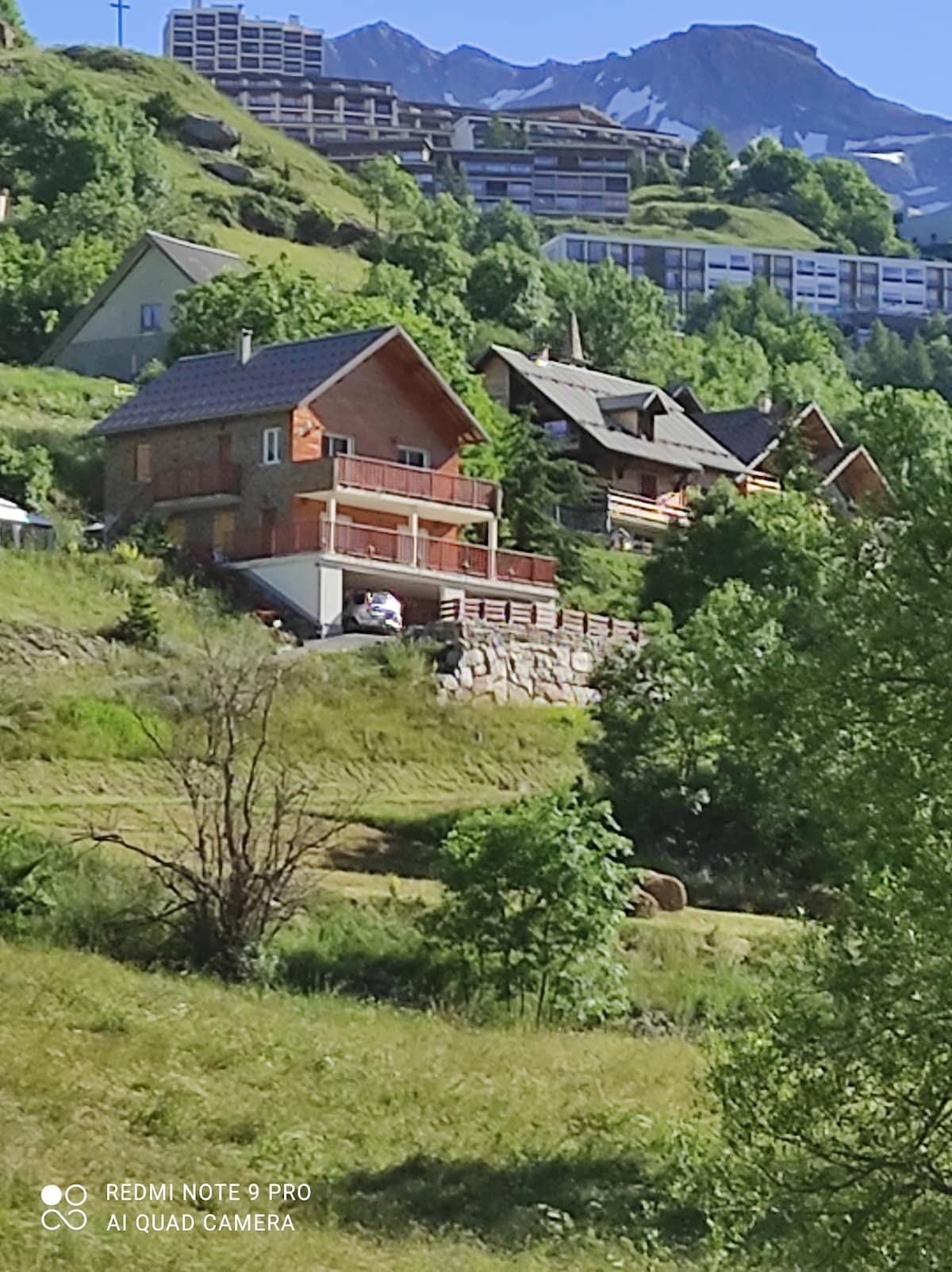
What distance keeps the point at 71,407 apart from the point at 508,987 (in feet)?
138

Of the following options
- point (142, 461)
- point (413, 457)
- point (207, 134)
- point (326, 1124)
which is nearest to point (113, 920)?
point (326, 1124)

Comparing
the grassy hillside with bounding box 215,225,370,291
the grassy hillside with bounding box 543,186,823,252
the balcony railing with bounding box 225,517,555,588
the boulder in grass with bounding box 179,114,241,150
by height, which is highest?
the boulder in grass with bounding box 179,114,241,150

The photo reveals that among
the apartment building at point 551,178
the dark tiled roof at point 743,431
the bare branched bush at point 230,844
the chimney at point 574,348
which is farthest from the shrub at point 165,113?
the bare branched bush at point 230,844

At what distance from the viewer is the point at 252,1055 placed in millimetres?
21469

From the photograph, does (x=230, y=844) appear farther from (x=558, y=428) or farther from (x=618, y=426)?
(x=618, y=426)

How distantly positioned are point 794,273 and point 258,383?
12406 cm

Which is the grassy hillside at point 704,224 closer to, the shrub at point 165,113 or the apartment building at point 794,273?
the apartment building at point 794,273

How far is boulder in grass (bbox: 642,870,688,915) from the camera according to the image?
3312cm

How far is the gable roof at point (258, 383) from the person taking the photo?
175 feet

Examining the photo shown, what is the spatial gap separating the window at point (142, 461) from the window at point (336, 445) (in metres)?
4.20

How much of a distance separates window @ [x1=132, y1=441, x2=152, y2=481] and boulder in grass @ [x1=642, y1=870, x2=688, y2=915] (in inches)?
944

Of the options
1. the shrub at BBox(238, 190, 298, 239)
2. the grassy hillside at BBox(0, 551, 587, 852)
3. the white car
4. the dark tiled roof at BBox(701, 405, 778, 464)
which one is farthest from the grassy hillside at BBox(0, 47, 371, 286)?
the grassy hillside at BBox(0, 551, 587, 852)

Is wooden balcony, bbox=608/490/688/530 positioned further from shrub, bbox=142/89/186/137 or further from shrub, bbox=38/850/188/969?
shrub, bbox=142/89/186/137

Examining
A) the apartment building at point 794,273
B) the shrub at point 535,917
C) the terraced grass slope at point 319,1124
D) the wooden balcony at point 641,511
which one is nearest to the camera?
the terraced grass slope at point 319,1124
